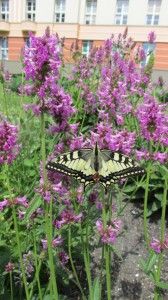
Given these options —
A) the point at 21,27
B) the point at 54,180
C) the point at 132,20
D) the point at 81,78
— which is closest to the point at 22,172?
the point at 54,180

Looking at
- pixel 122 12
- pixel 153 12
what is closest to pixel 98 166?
A: pixel 153 12

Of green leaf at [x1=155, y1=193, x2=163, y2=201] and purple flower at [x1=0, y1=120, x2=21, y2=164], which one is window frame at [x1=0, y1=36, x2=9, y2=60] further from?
purple flower at [x1=0, y1=120, x2=21, y2=164]

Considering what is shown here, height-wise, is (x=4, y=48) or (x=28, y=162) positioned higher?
(x=4, y=48)

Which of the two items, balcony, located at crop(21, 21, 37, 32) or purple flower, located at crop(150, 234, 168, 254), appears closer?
purple flower, located at crop(150, 234, 168, 254)

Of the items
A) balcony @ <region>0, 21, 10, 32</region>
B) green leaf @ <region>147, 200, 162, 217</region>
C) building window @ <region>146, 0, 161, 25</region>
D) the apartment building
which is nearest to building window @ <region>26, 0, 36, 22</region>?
the apartment building

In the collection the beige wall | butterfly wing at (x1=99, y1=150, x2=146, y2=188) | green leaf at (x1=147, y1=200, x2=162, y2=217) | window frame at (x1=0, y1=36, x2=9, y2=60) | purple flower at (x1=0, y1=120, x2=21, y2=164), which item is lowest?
green leaf at (x1=147, y1=200, x2=162, y2=217)

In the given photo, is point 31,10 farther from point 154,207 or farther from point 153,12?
point 154,207

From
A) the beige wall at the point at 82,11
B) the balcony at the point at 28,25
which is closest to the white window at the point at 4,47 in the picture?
the beige wall at the point at 82,11
